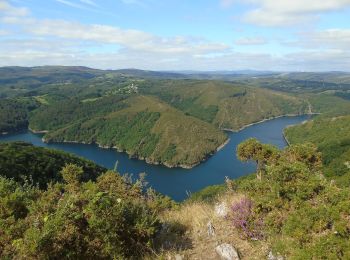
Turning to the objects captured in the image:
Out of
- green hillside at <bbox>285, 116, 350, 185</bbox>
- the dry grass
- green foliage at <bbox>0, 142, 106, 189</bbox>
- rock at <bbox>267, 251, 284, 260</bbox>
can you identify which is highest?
rock at <bbox>267, 251, 284, 260</bbox>

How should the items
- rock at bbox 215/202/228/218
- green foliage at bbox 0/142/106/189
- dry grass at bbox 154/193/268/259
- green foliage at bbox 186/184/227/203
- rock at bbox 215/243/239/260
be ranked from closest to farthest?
1. rock at bbox 215/243/239/260
2. dry grass at bbox 154/193/268/259
3. rock at bbox 215/202/228/218
4. green foliage at bbox 186/184/227/203
5. green foliage at bbox 0/142/106/189

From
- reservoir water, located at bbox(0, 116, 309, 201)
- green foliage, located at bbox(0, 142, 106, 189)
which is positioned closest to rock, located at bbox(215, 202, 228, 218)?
green foliage, located at bbox(0, 142, 106, 189)

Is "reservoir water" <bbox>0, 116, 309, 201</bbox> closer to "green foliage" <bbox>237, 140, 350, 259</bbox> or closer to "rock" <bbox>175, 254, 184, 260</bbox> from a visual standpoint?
"green foliage" <bbox>237, 140, 350, 259</bbox>

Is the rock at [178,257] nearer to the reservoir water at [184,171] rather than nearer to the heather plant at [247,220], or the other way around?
the heather plant at [247,220]

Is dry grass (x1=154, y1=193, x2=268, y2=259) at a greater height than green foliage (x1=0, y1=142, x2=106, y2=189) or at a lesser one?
greater

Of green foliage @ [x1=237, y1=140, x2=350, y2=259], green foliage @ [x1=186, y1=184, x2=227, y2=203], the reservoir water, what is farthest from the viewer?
the reservoir water

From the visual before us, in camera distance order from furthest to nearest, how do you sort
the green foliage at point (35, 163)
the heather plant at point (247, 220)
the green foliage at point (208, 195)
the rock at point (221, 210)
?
the green foliage at point (35, 163), the green foliage at point (208, 195), the rock at point (221, 210), the heather plant at point (247, 220)

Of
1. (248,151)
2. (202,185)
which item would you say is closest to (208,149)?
(202,185)

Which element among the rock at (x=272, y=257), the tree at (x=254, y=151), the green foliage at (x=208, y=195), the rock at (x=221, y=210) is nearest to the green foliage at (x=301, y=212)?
the rock at (x=272, y=257)
